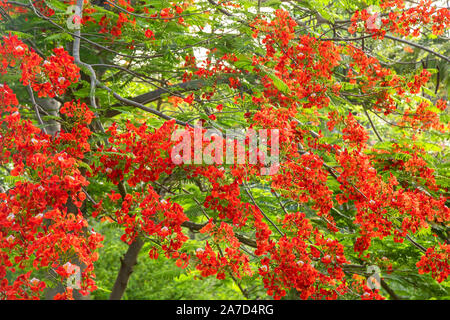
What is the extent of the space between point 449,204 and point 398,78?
1614 millimetres

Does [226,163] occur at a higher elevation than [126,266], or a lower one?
higher

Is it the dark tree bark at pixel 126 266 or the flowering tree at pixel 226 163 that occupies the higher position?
the flowering tree at pixel 226 163

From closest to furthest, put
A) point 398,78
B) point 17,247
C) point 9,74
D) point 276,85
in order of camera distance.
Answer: point 17,247, point 9,74, point 276,85, point 398,78

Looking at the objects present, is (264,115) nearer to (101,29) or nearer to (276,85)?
(276,85)

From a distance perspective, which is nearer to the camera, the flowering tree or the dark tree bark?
the flowering tree

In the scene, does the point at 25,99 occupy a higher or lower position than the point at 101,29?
lower

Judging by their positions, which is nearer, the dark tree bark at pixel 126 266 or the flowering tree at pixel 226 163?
the flowering tree at pixel 226 163

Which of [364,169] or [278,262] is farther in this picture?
[364,169]

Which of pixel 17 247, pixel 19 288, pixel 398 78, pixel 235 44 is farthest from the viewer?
pixel 398 78

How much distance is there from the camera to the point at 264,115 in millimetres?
3814

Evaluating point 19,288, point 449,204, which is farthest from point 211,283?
point 19,288

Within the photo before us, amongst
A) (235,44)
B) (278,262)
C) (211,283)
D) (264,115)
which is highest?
(235,44)

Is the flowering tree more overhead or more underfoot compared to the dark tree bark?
more overhead

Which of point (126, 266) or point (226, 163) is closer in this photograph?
point (226, 163)
